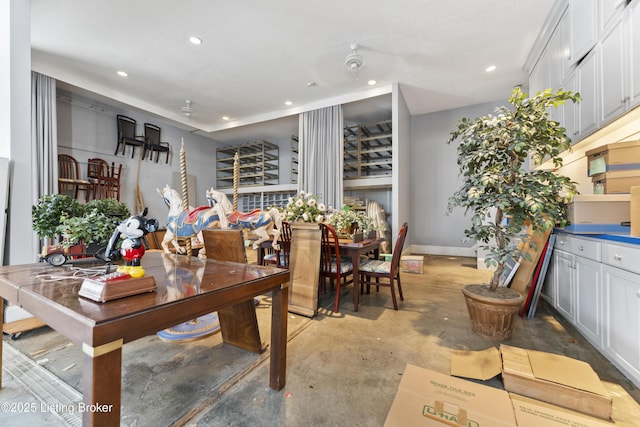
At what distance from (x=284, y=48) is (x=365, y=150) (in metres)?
2.70

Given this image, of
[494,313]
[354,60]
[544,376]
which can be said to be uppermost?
[354,60]

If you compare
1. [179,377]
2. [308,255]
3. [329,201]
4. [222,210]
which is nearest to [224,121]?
[329,201]

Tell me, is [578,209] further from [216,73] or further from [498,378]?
[216,73]

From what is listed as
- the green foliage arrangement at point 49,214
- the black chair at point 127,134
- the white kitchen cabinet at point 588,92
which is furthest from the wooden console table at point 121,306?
the black chair at point 127,134

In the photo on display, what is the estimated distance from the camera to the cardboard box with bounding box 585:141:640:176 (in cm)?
190

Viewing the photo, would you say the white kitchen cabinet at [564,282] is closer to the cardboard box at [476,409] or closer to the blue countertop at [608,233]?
the blue countertop at [608,233]

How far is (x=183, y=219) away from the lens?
9.71 feet

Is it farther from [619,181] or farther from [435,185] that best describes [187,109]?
[619,181]

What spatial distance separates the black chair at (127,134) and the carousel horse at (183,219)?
377cm

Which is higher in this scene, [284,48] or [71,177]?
[284,48]

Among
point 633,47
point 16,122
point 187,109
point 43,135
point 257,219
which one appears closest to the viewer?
point 633,47

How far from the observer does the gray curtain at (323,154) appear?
5199 mm

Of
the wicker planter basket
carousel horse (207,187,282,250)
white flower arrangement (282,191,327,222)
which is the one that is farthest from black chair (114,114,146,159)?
the wicker planter basket

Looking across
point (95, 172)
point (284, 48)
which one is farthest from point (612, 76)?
point (95, 172)
